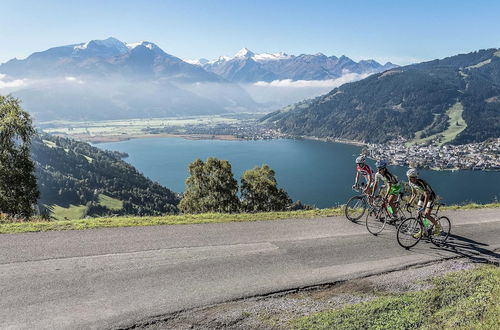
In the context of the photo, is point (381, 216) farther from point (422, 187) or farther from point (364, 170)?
point (422, 187)

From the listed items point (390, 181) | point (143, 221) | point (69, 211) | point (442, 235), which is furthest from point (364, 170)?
point (69, 211)

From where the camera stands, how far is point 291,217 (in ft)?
64.7

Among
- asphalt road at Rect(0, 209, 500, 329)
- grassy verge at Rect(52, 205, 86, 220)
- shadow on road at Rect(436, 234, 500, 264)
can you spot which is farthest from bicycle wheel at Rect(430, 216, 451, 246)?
grassy verge at Rect(52, 205, 86, 220)

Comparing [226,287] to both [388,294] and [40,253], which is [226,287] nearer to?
[388,294]

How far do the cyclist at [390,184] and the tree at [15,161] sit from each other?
25.5m

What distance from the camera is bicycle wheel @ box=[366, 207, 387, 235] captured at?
17359 mm

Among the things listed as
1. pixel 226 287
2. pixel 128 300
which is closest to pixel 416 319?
pixel 226 287

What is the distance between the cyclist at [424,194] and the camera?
1555 cm

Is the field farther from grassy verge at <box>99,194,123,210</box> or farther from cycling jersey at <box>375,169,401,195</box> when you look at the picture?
cycling jersey at <box>375,169,401,195</box>

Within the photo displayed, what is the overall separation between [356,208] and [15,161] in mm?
25944

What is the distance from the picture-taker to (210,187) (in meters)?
54.2

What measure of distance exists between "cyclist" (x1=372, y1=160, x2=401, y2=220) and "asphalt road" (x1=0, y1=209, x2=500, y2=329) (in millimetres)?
1008

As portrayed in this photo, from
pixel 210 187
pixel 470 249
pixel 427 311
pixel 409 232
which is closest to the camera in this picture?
pixel 427 311

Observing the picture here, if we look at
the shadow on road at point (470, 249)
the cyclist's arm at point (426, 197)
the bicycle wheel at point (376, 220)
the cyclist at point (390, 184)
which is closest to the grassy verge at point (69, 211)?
the bicycle wheel at point (376, 220)
